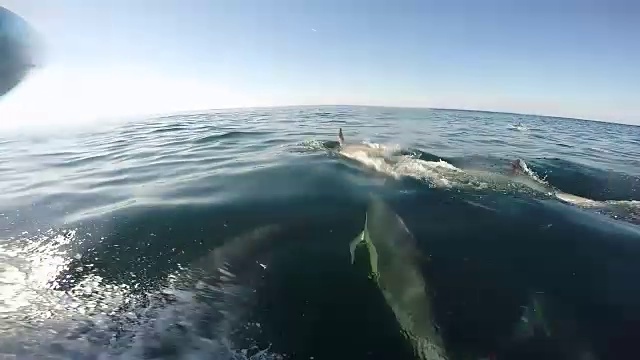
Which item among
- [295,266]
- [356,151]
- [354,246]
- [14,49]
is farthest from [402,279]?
[14,49]

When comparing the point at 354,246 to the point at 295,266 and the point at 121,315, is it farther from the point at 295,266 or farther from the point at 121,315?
the point at 121,315

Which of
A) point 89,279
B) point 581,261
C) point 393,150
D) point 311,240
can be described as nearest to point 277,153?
point 393,150

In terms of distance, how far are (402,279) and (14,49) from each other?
1136 centimetres

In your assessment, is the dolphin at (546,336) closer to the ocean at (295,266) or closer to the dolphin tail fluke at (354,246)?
the ocean at (295,266)

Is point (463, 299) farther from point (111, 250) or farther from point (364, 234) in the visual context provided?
point (111, 250)

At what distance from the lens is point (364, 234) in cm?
709

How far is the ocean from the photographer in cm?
519

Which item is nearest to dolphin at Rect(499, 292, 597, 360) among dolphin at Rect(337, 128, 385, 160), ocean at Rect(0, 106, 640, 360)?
ocean at Rect(0, 106, 640, 360)

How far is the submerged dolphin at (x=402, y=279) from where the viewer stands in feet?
17.2

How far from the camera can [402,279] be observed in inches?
237

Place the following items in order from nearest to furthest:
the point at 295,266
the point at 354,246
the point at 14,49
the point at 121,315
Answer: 1. the point at 121,315
2. the point at 295,266
3. the point at 354,246
4. the point at 14,49

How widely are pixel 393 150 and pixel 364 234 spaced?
32.7 feet

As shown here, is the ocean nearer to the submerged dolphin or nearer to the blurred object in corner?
Answer: the submerged dolphin

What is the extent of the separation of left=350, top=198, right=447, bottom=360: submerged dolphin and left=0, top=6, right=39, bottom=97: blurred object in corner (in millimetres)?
10097
